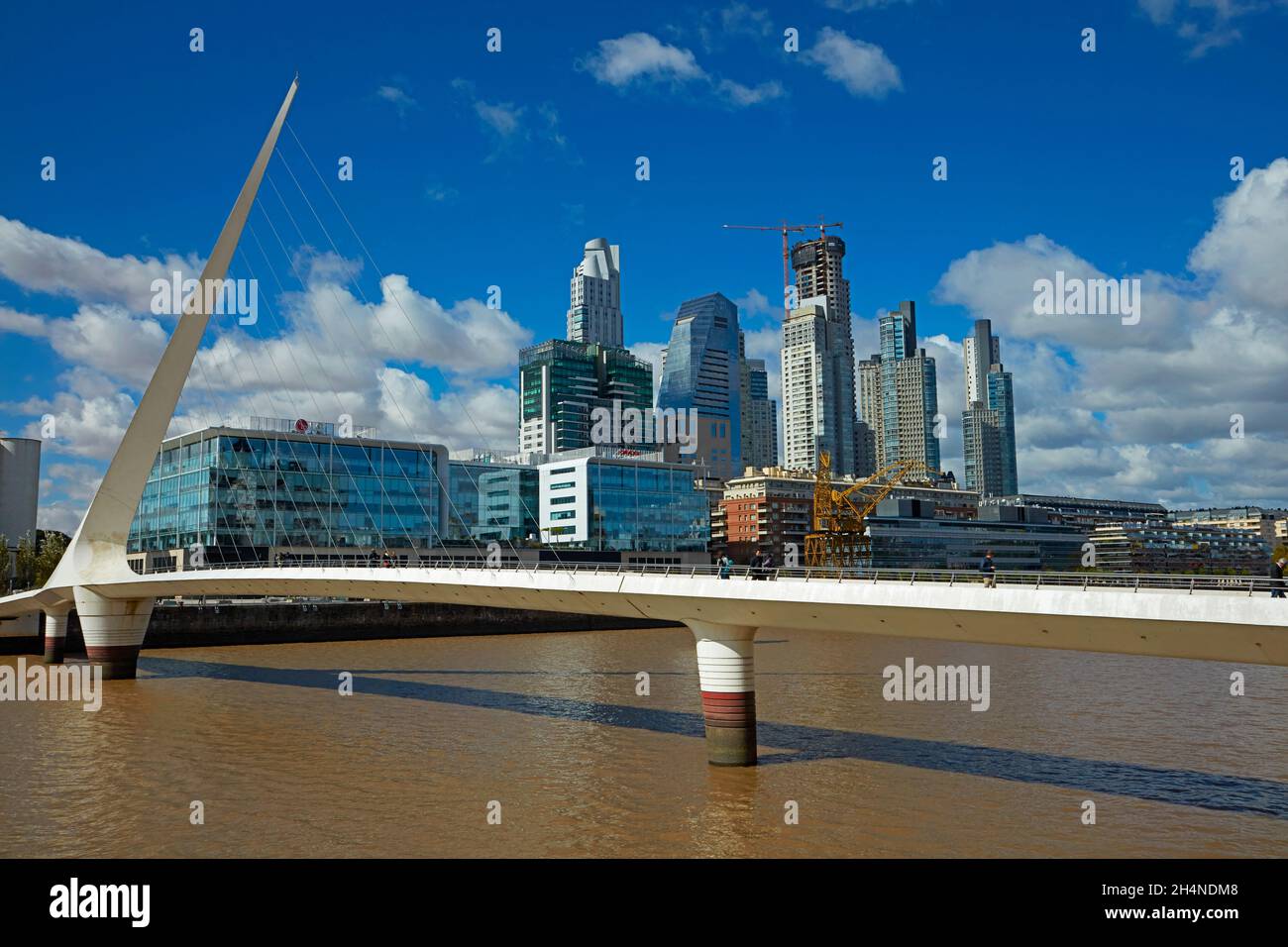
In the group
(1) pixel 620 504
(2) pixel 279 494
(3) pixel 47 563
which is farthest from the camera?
(1) pixel 620 504

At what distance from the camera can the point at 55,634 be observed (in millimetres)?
49688

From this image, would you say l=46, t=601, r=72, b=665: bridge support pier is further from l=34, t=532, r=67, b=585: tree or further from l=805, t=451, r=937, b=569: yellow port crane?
l=805, t=451, r=937, b=569: yellow port crane

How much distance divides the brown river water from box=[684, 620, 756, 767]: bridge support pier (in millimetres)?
605

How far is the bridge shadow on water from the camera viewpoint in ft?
65.2

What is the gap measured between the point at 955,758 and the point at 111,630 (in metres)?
36.9

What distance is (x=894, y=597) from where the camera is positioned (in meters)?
20.2

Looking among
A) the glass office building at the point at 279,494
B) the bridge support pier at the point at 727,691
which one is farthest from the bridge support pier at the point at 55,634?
the bridge support pier at the point at 727,691

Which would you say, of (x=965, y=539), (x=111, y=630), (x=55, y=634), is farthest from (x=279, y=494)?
(x=965, y=539)

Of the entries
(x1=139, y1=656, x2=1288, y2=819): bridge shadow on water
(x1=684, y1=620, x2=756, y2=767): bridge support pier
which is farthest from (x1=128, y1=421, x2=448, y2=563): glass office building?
(x1=684, y1=620, x2=756, y2=767): bridge support pier

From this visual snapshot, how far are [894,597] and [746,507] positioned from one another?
141 metres

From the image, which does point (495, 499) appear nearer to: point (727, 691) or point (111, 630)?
point (111, 630)

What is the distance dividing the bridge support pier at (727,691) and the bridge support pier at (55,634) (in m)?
37.7

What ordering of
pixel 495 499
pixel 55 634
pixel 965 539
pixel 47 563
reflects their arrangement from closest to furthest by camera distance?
pixel 55 634, pixel 47 563, pixel 495 499, pixel 965 539

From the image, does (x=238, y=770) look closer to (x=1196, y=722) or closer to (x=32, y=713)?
(x=32, y=713)
